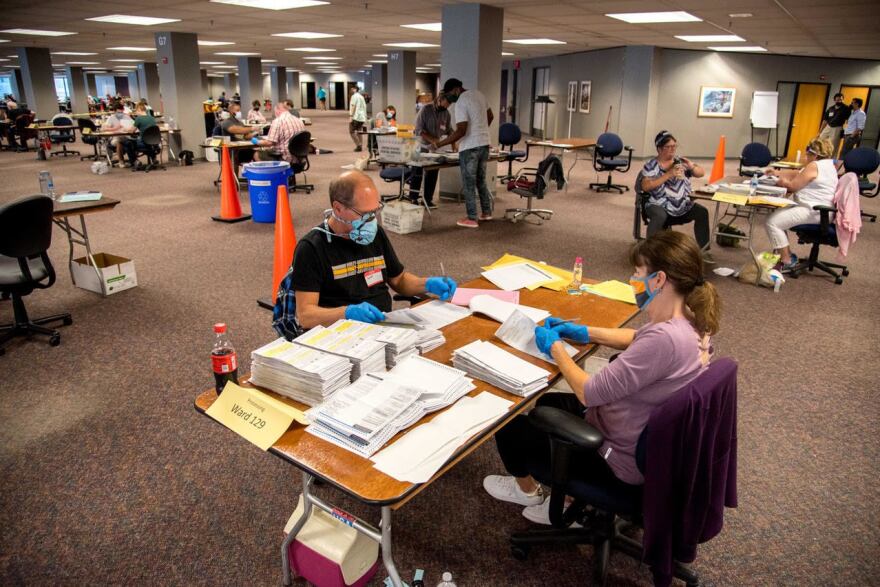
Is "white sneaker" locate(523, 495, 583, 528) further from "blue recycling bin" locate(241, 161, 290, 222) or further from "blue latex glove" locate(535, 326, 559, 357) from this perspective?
"blue recycling bin" locate(241, 161, 290, 222)

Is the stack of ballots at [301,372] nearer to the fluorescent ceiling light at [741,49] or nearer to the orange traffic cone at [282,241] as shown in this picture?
the orange traffic cone at [282,241]

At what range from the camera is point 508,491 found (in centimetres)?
239

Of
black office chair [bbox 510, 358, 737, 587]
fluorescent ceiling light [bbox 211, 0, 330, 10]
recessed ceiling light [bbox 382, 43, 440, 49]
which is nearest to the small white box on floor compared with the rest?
fluorescent ceiling light [bbox 211, 0, 330, 10]

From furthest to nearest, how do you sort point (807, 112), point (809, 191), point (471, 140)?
point (807, 112)
point (471, 140)
point (809, 191)

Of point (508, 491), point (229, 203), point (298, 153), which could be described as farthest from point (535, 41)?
point (508, 491)

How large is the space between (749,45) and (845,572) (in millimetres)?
12752

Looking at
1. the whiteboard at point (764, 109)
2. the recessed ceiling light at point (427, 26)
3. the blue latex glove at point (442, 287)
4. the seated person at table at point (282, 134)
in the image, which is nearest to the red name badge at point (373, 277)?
the blue latex glove at point (442, 287)

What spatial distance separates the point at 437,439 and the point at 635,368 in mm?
617

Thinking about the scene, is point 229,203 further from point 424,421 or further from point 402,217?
point 424,421

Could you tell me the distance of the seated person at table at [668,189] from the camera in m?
5.25

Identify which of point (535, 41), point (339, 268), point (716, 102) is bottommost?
point (339, 268)

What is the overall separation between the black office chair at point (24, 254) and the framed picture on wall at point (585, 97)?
46.5 ft

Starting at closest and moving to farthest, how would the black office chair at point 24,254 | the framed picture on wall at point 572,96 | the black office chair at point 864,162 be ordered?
the black office chair at point 24,254, the black office chair at point 864,162, the framed picture on wall at point 572,96

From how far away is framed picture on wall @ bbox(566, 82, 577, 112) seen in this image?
16141 mm
